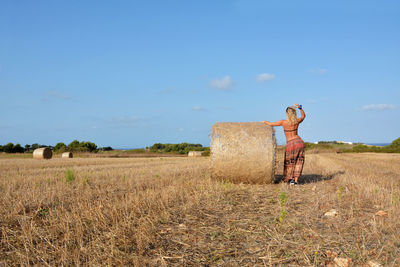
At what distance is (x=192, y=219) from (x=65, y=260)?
83.0 inches

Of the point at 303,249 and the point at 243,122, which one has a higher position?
the point at 243,122

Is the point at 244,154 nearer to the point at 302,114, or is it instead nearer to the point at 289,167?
the point at 289,167

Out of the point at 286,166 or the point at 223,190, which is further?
the point at 286,166

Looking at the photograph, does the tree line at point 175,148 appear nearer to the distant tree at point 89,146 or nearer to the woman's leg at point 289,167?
the distant tree at point 89,146

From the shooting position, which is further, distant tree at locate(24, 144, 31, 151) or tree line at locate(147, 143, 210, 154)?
distant tree at locate(24, 144, 31, 151)

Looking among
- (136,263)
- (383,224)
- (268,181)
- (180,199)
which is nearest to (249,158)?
(268,181)

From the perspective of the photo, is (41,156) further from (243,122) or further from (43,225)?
(43,225)

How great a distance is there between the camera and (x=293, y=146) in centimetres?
902

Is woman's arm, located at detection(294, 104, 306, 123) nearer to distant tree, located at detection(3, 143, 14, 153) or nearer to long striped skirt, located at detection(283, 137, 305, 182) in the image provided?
long striped skirt, located at detection(283, 137, 305, 182)

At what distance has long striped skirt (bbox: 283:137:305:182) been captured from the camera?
8953 millimetres

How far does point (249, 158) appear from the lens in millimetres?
8859

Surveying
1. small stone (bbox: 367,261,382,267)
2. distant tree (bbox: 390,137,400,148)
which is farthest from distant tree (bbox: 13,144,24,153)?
distant tree (bbox: 390,137,400,148)

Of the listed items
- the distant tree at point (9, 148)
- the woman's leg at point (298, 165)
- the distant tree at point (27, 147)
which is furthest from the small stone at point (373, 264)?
the distant tree at point (27, 147)

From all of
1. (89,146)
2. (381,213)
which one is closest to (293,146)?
(381,213)
